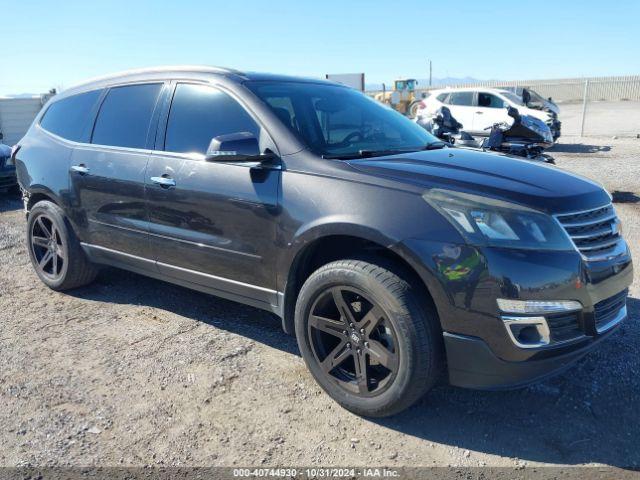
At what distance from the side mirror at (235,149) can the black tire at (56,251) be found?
2117mm

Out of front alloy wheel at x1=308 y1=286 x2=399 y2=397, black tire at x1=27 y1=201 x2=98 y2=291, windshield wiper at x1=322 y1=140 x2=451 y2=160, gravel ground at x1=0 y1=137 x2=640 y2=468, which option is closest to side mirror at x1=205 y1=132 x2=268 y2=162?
windshield wiper at x1=322 y1=140 x2=451 y2=160

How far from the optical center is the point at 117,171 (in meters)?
3.97

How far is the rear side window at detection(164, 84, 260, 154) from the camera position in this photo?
3443 millimetres

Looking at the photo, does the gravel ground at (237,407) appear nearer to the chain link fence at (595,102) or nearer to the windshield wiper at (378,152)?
the windshield wiper at (378,152)

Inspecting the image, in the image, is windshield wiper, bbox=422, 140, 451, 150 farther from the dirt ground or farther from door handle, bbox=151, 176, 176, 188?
the dirt ground

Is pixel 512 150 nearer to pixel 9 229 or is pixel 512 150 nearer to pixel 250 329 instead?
pixel 250 329

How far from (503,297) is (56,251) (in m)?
3.93

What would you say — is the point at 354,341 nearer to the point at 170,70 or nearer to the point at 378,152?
the point at 378,152

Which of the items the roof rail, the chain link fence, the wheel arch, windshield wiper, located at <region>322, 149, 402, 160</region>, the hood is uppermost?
the roof rail

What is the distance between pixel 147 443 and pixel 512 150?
5.30 meters

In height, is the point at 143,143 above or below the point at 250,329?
above

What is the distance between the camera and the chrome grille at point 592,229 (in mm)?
2569

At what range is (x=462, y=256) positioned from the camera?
8.11 ft

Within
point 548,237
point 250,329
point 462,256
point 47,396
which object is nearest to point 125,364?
point 47,396
